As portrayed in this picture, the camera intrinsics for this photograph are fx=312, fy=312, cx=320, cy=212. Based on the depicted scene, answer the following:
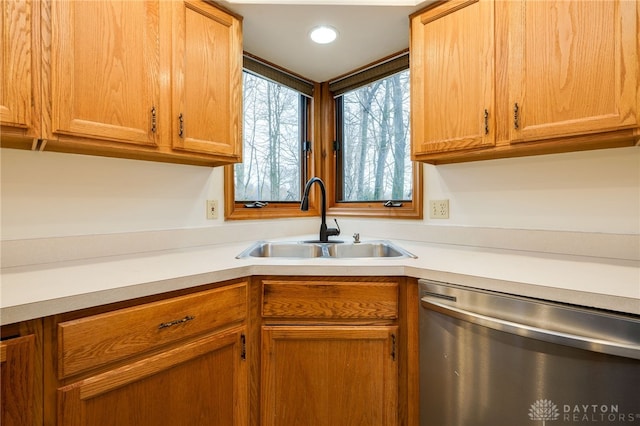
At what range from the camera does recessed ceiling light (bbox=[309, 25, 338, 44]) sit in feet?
5.43

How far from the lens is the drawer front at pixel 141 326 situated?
799 mm

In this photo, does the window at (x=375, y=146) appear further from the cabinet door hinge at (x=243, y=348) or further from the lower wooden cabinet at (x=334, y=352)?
the cabinet door hinge at (x=243, y=348)

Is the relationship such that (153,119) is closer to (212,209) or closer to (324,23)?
(212,209)

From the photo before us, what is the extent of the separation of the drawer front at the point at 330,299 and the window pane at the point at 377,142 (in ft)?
3.02

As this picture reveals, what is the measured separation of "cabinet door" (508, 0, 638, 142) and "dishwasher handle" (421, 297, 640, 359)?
2.32 feet

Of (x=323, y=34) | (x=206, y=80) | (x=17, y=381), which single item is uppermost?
(x=323, y=34)

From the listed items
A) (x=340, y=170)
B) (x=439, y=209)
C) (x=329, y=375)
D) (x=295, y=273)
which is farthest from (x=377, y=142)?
(x=329, y=375)

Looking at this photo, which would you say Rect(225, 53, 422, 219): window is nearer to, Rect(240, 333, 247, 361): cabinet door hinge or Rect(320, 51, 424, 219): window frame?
Rect(320, 51, 424, 219): window frame

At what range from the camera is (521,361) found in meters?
0.90

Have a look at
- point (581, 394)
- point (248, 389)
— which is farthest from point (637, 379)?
point (248, 389)

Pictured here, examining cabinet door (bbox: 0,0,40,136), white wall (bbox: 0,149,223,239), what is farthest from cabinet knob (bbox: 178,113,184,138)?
cabinet door (bbox: 0,0,40,136)

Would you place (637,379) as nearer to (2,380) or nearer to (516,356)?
(516,356)

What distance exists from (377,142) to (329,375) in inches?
57.8

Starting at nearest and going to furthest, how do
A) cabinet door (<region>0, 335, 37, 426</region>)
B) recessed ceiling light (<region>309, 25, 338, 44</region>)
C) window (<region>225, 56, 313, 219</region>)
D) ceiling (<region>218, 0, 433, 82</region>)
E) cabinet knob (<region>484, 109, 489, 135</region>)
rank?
cabinet door (<region>0, 335, 37, 426</region>), cabinet knob (<region>484, 109, 489, 135</region>), ceiling (<region>218, 0, 433, 82</region>), recessed ceiling light (<region>309, 25, 338, 44</region>), window (<region>225, 56, 313, 219</region>)
